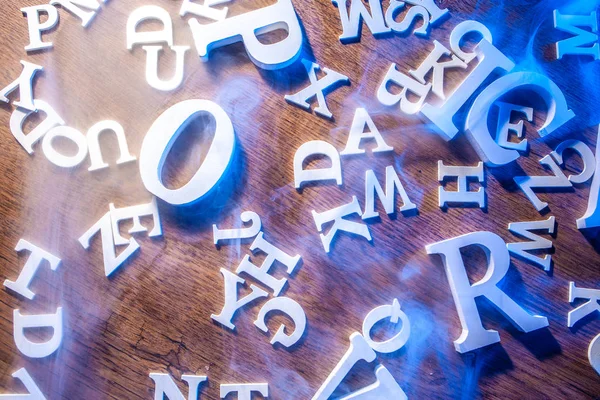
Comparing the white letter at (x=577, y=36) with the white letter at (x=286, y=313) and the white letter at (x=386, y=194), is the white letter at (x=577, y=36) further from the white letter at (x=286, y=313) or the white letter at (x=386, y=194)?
the white letter at (x=286, y=313)

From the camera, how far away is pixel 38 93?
83cm

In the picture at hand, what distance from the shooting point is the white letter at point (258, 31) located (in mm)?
802

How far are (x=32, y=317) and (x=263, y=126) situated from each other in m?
0.50

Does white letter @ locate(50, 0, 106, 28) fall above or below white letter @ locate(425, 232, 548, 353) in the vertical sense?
above

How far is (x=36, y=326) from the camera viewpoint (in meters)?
0.79

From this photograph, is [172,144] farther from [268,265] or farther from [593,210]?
[593,210]

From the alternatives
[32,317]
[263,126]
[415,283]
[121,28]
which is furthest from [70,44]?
[415,283]

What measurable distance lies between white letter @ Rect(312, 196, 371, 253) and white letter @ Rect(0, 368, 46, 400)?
1.75 ft

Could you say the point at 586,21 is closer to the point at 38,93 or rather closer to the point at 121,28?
the point at 121,28

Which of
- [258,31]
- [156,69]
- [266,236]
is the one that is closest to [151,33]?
[156,69]

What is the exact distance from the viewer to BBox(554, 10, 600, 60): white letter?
86 cm

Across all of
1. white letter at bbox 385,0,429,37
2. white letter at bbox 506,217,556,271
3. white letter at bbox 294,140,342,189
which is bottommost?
white letter at bbox 506,217,556,271

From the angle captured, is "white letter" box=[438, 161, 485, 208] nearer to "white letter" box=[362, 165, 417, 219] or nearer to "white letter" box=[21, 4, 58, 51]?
"white letter" box=[362, 165, 417, 219]

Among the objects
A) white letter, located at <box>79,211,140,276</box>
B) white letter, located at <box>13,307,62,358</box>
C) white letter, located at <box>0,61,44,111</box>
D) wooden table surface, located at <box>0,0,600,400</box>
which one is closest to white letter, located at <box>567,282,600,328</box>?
wooden table surface, located at <box>0,0,600,400</box>
